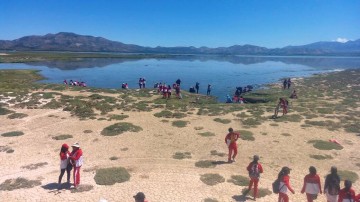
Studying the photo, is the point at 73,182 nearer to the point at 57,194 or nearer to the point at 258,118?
the point at 57,194

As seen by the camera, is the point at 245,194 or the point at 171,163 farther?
the point at 171,163

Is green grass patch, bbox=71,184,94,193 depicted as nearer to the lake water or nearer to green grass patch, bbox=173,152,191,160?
green grass patch, bbox=173,152,191,160

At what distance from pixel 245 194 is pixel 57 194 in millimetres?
9829

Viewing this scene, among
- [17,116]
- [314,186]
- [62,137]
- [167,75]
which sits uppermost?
[314,186]

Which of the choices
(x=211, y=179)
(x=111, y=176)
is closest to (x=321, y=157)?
(x=211, y=179)

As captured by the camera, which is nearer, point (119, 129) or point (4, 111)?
point (119, 129)

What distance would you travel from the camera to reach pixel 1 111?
34.4m

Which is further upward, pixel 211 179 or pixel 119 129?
pixel 119 129

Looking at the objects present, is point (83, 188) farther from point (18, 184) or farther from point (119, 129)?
point (119, 129)

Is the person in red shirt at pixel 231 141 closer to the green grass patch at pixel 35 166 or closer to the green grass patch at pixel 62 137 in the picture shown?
the green grass patch at pixel 35 166

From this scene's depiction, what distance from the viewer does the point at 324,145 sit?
25250 millimetres

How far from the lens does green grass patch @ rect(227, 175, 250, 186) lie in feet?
60.2

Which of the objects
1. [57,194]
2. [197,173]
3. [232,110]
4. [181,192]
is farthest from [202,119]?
[57,194]

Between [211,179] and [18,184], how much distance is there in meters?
10.8
